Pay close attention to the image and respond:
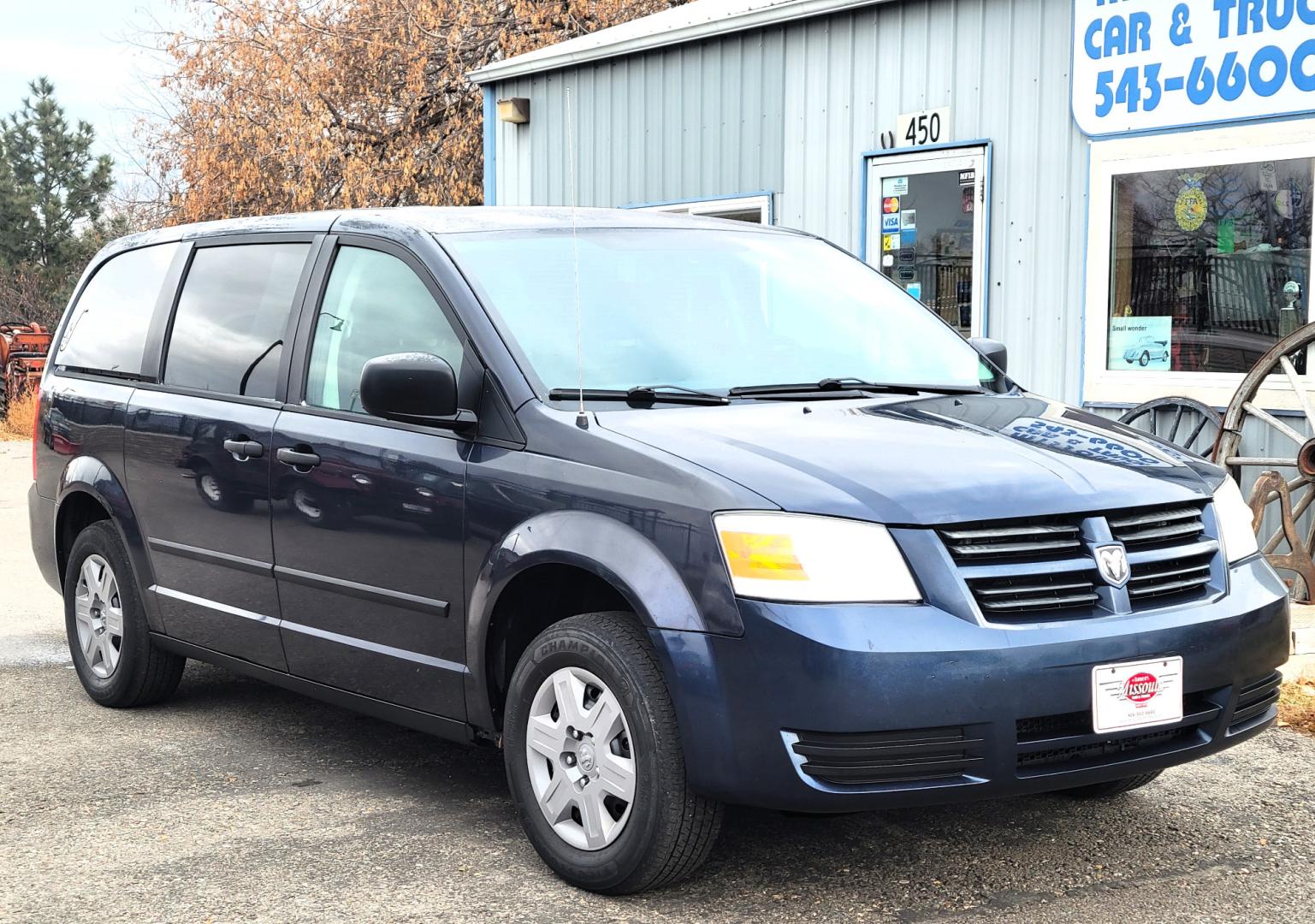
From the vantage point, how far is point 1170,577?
148 inches

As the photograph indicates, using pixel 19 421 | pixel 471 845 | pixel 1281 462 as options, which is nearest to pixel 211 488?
pixel 471 845

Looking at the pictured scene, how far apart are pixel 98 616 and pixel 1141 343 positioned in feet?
18.9

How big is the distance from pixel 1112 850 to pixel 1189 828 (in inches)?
Answer: 14.0

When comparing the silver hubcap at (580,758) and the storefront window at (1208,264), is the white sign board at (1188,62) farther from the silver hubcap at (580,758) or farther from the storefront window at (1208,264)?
the silver hubcap at (580,758)

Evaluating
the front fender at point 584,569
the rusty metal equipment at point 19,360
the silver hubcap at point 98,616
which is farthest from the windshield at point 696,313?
the rusty metal equipment at point 19,360

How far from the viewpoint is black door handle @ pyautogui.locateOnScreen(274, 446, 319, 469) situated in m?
4.71

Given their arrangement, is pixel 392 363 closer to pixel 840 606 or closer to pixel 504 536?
pixel 504 536

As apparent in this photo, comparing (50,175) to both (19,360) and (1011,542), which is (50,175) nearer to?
(19,360)

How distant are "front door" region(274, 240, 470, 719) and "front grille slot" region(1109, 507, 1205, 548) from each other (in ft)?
5.64

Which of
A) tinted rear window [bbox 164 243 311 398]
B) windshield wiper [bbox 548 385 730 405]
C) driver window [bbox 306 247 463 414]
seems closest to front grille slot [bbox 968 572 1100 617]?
windshield wiper [bbox 548 385 730 405]

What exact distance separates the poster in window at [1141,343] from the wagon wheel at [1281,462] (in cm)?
59

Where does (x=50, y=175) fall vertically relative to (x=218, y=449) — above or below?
above

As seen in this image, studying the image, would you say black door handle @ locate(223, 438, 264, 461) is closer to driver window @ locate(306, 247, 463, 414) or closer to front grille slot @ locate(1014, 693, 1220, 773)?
driver window @ locate(306, 247, 463, 414)

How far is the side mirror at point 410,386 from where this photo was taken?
4.12m
